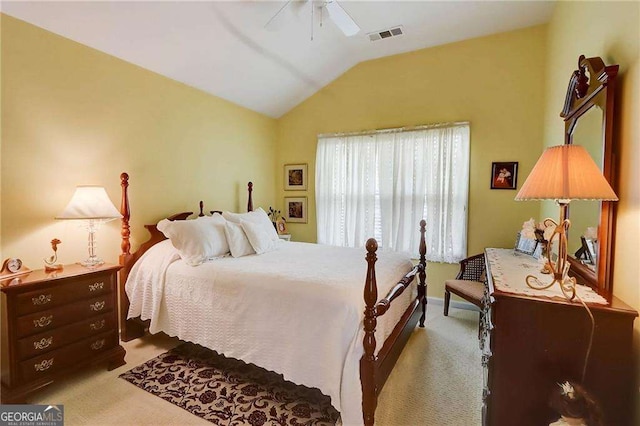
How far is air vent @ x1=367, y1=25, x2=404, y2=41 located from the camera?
345 centimetres

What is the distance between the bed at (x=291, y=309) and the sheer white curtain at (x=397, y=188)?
1.16m

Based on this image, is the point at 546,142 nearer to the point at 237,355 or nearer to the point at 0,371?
the point at 237,355

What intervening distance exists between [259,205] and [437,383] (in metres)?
3.39

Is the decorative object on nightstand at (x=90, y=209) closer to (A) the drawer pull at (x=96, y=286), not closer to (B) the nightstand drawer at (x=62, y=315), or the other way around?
(A) the drawer pull at (x=96, y=286)

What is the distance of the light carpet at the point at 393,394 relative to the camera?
1.88 metres

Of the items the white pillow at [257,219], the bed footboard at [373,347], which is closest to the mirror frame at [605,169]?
the bed footboard at [373,347]

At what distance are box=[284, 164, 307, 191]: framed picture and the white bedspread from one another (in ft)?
6.96

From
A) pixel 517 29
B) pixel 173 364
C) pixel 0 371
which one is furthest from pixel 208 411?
pixel 517 29

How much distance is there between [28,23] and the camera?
223 cm

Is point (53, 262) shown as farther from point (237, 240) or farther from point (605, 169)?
point (605, 169)

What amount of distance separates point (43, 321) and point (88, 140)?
59.7 inches

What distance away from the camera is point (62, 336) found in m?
2.11

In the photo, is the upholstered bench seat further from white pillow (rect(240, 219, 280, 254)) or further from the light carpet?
white pillow (rect(240, 219, 280, 254))

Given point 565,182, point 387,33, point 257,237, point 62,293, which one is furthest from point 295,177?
point 565,182
